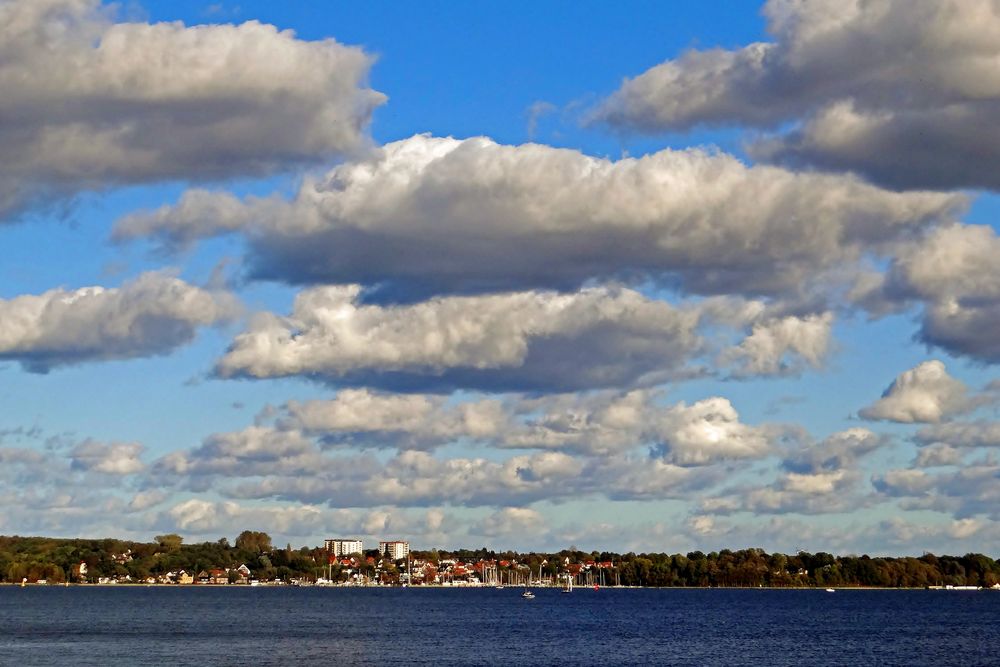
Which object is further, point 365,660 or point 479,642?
point 479,642

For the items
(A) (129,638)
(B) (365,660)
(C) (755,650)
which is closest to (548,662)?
(B) (365,660)

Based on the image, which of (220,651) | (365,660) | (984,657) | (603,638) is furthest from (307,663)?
(984,657)

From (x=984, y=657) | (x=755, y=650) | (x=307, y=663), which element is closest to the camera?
(x=307, y=663)

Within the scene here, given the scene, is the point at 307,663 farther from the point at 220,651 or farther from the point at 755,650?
the point at 755,650

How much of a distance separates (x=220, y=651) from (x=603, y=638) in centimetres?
5758

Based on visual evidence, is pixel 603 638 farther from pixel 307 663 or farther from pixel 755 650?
pixel 307 663

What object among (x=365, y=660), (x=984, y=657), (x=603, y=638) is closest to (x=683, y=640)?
(x=603, y=638)

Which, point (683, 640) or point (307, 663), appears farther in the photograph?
point (683, 640)

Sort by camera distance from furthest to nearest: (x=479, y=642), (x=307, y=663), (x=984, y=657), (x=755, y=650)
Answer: (x=479, y=642) < (x=755, y=650) < (x=984, y=657) < (x=307, y=663)

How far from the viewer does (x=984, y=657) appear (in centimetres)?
15625

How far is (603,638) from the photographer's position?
193m

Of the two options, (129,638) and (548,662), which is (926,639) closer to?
(548,662)

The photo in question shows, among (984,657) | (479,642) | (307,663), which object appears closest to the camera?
(307,663)

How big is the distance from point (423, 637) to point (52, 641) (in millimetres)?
48820
